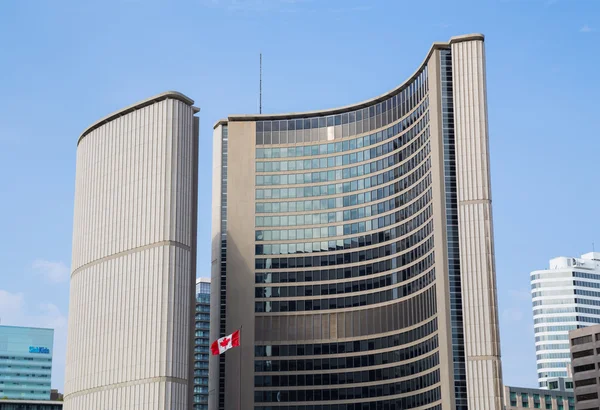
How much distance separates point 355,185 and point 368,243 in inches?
350

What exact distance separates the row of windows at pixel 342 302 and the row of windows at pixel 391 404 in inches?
517

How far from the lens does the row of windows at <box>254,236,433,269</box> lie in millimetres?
118625

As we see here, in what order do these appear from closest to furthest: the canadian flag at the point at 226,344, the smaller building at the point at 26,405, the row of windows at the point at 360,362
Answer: the canadian flag at the point at 226,344 < the row of windows at the point at 360,362 < the smaller building at the point at 26,405

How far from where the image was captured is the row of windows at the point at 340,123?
122 meters

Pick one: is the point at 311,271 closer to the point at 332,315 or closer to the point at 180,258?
the point at 332,315

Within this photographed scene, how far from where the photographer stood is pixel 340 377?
128m

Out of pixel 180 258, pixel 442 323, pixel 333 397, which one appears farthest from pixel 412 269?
pixel 180 258

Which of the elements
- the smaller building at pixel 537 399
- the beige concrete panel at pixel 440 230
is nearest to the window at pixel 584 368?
the smaller building at pixel 537 399

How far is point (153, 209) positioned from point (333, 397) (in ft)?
153

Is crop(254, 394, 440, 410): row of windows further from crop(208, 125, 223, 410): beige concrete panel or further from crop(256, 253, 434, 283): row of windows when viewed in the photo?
crop(256, 253, 434, 283): row of windows

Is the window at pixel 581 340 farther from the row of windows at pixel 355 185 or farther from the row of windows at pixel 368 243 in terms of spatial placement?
the row of windows at pixel 355 185

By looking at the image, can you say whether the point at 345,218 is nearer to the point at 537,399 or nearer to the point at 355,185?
the point at 355,185

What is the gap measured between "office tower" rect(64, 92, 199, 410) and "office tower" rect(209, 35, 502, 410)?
15.7m

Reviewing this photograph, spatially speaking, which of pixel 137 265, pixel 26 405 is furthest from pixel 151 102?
pixel 26 405
